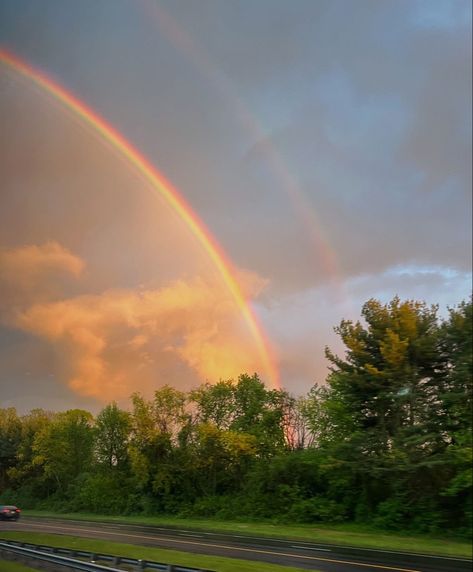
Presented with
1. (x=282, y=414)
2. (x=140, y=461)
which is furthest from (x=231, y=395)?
(x=140, y=461)

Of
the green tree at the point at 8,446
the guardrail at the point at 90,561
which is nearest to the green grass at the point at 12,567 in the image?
the guardrail at the point at 90,561

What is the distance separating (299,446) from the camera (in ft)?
165

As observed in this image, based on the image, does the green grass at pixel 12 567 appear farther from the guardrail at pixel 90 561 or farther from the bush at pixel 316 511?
the bush at pixel 316 511

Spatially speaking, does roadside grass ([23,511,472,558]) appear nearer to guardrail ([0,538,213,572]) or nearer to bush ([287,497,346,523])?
bush ([287,497,346,523])

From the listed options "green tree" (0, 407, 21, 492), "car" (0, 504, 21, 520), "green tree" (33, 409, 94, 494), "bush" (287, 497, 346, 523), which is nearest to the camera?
"bush" (287, 497, 346, 523)

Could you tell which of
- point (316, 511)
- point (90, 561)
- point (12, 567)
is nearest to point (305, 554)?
point (90, 561)

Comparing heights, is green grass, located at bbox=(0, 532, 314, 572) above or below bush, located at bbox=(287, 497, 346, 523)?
below

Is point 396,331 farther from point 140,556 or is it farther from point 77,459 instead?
point 77,459

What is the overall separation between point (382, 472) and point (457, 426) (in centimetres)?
446

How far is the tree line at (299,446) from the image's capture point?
13.8 meters

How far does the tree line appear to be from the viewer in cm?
1380

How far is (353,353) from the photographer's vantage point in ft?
75.5

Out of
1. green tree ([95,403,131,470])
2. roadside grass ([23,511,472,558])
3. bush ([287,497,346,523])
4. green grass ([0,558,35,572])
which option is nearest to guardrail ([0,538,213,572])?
green grass ([0,558,35,572])

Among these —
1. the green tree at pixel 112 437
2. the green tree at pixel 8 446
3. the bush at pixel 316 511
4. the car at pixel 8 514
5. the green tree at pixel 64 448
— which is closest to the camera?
the bush at pixel 316 511
